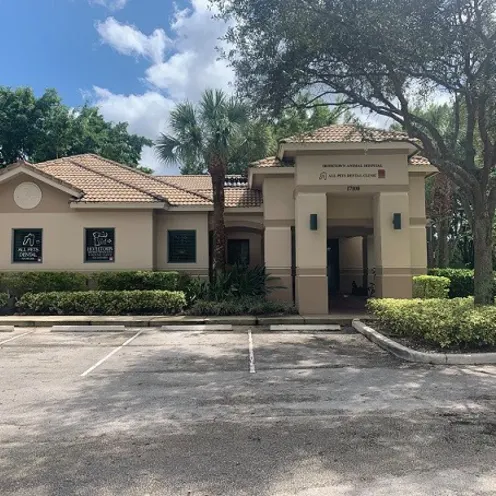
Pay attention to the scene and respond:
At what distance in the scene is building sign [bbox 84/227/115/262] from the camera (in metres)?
18.1

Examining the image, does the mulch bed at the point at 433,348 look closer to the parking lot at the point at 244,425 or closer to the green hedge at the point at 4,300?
the parking lot at the point at 244,425

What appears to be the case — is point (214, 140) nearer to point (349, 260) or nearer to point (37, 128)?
point (349, 260)

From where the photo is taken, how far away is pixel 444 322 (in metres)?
9.43

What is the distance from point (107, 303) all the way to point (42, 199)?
5.03 meters

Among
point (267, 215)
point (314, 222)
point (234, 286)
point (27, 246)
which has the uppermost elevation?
point (267, 215)

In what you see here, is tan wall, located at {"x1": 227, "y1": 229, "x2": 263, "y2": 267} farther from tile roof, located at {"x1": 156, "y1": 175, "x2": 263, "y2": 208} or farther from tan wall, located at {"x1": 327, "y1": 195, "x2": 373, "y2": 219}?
tan wall, located at {"x1": 327, "y1": 195, "x2": 373, "y2": 219}

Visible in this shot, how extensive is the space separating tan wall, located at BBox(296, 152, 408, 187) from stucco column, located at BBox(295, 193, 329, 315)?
58cm

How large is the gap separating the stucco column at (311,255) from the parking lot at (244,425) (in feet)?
19.6

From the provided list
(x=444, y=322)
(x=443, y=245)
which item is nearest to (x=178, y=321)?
(x=444, y=322)

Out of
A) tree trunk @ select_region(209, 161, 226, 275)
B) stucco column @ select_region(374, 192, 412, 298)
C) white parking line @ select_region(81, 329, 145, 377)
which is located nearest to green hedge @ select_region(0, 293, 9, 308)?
white parking line @ select_region(81, 329, 145, 377)

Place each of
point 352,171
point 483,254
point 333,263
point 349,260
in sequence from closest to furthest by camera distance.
Result: point 483,254
point 352,171
point 349,260
point 333,263

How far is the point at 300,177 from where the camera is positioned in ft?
52.4

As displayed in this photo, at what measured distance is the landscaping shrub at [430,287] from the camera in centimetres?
1621

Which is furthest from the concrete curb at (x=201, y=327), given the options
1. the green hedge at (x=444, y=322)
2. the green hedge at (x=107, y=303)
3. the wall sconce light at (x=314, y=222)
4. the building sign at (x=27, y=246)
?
the building sign at (x=27, y=246)
